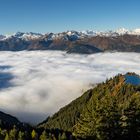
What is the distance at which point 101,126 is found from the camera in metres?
70.7

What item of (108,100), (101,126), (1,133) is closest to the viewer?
(101,126)

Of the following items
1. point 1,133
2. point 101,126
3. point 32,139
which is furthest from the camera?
point 1,133

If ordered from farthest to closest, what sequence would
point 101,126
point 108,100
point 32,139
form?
1. point 32,139
2. point 108,100
3. point 101,126

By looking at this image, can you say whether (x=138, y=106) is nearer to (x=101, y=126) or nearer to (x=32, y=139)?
(x=101, y=126)

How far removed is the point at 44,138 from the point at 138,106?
2000 cm

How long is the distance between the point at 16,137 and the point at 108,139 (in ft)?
72.8

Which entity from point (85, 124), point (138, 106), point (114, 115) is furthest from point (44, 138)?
point (138, 106)

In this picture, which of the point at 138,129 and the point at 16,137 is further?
the point at 16,137

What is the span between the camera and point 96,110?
7231 centimetres

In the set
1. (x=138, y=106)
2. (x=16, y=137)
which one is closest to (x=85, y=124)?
(x=138, y=106)

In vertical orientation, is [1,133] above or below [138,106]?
below

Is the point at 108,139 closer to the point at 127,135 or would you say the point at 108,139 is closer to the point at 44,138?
the point at 127,135

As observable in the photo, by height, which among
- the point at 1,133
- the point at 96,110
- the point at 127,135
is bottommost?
the point at 1,133

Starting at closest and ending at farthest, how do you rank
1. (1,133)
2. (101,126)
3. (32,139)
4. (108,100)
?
(101,126), (108,100), (32,139), (1,133)
